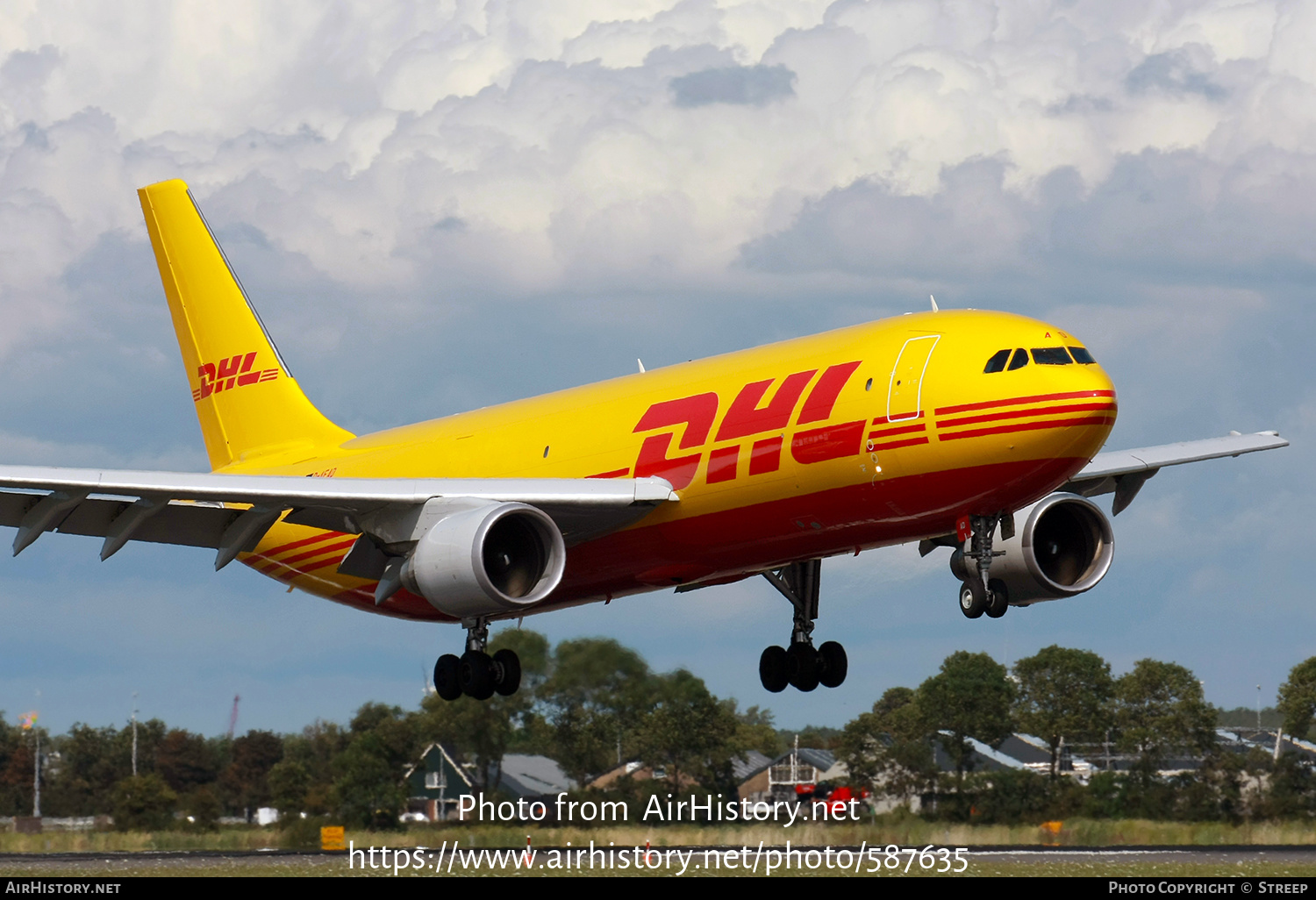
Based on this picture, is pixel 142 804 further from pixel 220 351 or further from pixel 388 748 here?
pixel 220 351

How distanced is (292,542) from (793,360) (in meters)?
13.8

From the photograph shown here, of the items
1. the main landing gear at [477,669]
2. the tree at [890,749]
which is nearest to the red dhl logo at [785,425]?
the main landing gear at [477,669]

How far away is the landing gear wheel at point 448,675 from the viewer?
3441 cm

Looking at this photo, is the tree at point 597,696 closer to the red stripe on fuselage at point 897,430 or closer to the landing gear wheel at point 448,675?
the landing gear wheel at point 448,675

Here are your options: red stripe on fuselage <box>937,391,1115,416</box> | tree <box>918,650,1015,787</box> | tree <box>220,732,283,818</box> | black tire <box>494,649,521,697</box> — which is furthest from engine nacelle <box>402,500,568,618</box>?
tree <box>918,650,1015,787</box>

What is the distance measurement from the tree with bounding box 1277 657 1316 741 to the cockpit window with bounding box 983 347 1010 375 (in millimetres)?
37750

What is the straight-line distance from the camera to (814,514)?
1148 inches

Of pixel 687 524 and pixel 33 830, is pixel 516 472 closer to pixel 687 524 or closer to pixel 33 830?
pixel 687 524

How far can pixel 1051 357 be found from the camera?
2731 centimetres

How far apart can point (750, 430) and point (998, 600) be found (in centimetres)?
495

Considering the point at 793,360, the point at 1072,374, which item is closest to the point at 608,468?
the point at 793,360

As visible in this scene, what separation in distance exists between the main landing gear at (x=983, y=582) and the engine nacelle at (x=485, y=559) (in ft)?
23.4

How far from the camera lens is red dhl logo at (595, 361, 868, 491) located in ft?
93.8

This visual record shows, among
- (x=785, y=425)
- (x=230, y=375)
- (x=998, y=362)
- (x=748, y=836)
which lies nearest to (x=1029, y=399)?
(x=998, y=362)
